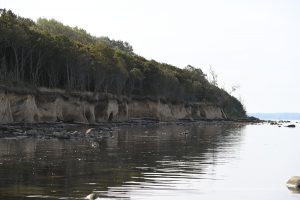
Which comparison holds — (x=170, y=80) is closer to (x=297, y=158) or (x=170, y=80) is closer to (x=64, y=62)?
(x=64, y=62)

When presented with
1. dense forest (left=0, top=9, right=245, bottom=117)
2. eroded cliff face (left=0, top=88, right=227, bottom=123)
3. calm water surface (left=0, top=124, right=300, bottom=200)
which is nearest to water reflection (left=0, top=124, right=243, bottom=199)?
calm water surface (left=0, top=124, right=300, bottom=200)

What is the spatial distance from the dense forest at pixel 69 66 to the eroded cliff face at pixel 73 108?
6.10 ft

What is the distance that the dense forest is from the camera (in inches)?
2648

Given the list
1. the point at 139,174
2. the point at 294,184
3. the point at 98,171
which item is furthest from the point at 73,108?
the point at 294,184

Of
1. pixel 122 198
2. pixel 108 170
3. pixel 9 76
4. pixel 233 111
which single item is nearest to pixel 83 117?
pixel 9 76

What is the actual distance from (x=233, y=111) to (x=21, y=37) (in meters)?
138

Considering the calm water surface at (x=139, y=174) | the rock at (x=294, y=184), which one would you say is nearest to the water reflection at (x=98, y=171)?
the calm water surface at (x=139, y=174)

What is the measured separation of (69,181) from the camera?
2158cm

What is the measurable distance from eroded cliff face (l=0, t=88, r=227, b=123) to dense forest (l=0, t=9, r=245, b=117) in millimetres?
1859

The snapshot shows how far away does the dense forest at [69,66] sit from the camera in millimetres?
67250

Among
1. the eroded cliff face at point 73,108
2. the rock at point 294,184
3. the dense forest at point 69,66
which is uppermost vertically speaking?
the dense forest at point 69,66

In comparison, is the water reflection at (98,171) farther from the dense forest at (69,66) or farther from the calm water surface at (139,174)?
the dense forest at (69,66)

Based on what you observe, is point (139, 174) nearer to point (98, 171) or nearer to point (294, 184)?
point (98, 171)

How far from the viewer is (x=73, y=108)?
78500mm
